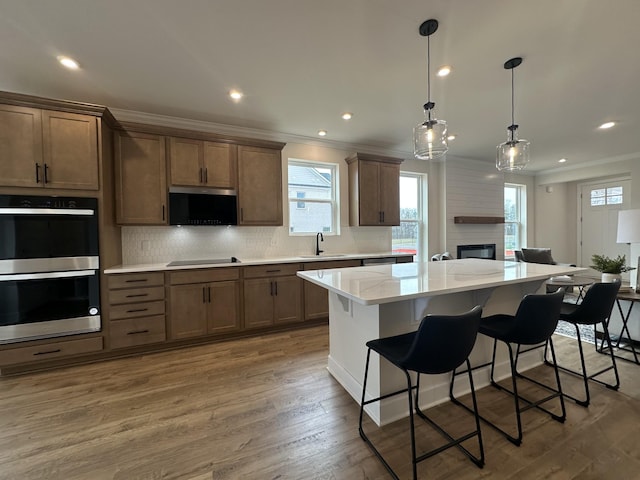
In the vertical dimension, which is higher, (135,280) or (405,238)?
(405,238)

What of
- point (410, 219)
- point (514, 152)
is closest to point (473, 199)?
point (410, 219)

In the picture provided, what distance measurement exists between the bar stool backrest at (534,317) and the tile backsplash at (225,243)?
9.96 ft

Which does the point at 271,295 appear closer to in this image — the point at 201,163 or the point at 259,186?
the point at 259,186

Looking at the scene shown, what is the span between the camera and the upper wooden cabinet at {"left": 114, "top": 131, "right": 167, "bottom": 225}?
311 cm

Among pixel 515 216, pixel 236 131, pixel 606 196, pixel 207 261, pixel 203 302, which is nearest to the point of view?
pixel 203 302

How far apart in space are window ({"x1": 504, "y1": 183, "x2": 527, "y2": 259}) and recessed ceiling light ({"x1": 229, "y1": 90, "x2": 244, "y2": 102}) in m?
6.52

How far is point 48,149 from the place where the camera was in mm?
2566

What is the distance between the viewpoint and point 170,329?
304 cm

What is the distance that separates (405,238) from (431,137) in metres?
3.27

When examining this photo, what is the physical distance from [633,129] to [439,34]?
431 centimetres

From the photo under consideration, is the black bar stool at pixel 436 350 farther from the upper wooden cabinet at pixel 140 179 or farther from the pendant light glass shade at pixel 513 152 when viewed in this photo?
the upper wooden cabinet at pixel 140 179

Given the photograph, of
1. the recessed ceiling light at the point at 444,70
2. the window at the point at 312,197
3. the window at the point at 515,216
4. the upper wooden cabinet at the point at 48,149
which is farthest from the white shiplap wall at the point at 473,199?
the upper wooden cabinet at the point at 48,149

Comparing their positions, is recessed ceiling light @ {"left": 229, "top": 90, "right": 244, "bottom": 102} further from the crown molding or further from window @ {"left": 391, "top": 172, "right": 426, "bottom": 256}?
window @ {"left": 391, "top": 172, "right": 426, "bottom": 256}

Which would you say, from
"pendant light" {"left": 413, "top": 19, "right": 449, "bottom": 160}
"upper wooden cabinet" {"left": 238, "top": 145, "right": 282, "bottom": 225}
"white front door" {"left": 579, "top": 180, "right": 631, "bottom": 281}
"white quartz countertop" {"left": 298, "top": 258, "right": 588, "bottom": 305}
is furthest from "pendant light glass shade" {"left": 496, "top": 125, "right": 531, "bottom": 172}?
"white front door" {"left": 579, "top": 180, "right": 631, "bottom": 281}
